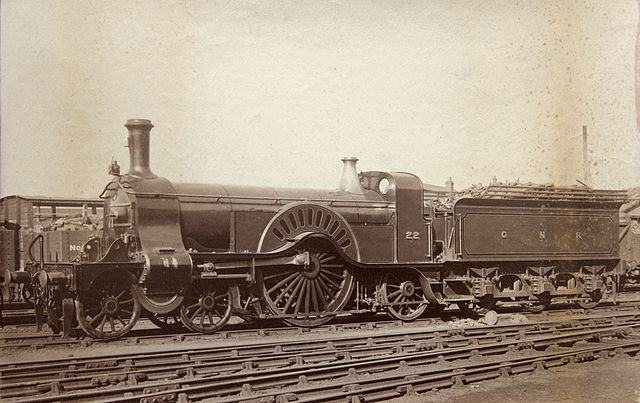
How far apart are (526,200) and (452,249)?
2.18 meters

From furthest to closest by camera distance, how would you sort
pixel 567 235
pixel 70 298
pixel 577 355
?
1. pixel 567 235
2. pixel 70 298
3. pixel 577 355

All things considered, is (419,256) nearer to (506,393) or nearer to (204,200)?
(204,200)

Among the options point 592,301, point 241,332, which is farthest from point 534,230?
point 241,332

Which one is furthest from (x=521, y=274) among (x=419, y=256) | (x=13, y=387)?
(x=13, y=387)

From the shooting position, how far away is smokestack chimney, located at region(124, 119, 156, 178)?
481 inches

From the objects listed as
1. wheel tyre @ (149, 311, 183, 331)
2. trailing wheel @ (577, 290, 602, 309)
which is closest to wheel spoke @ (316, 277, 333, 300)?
wheel tyre @ (149, 311, 183, 331)

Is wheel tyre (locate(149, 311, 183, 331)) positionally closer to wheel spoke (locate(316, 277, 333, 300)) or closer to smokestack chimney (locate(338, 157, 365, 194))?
wheel spoke (locate(316, 277, 333, 300))

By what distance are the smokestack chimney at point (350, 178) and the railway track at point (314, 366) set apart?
3.72 meters

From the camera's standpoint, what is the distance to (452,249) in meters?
14.8

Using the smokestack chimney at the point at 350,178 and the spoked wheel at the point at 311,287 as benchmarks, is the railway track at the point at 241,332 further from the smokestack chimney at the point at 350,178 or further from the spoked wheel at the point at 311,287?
the smokestack chimney at the point at 350,178

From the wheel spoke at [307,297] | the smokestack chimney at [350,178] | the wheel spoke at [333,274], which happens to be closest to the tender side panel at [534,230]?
the smokestack chimney at [350,178]

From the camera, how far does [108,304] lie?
36.5ft

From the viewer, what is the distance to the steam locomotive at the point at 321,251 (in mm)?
11383

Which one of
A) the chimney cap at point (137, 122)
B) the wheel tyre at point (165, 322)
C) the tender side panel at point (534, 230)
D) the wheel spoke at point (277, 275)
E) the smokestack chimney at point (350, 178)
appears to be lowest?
the wheel tyre at point (165, 322)
